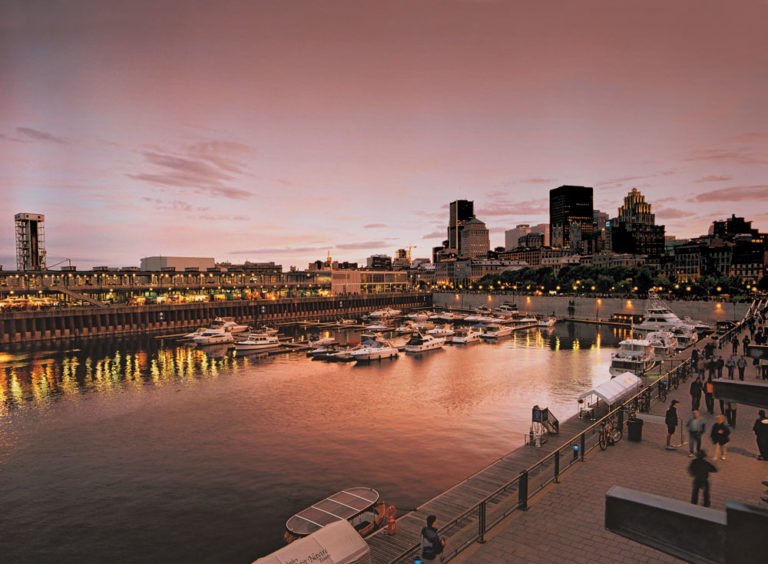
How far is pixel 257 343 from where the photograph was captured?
3226 inches

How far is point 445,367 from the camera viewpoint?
6594cm

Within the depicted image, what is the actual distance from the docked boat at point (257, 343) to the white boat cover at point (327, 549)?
225ft

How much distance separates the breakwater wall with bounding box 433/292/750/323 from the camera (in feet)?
338

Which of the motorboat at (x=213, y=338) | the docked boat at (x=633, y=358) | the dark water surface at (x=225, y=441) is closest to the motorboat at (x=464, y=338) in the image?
the dark water surface at (x=225, y=441)

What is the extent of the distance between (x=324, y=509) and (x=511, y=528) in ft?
31.6

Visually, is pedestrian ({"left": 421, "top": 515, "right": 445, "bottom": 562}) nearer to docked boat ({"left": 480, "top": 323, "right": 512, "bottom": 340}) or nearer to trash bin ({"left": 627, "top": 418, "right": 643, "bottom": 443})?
trash bin ({"left": 627, "top": 418, "right": 643, "bottom": 443})

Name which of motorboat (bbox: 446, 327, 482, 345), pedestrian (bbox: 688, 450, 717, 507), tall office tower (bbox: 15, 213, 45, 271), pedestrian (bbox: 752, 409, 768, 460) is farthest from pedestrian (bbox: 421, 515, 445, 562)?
tall office tower (bbox: 15, 213, 45, 271)

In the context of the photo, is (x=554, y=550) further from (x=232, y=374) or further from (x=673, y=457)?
(x=232, y=374)

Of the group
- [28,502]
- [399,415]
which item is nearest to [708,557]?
[28,502]

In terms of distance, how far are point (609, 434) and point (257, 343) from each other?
67.5m

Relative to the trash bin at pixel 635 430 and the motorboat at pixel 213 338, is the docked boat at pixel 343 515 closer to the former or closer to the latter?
the trash bin at pixel 635 430

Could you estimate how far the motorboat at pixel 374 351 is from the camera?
7119 centimetres

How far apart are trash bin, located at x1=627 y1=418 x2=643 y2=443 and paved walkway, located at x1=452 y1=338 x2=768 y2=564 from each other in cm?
33

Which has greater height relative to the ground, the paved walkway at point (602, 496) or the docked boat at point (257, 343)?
the paved walkway at point (602, 496)
